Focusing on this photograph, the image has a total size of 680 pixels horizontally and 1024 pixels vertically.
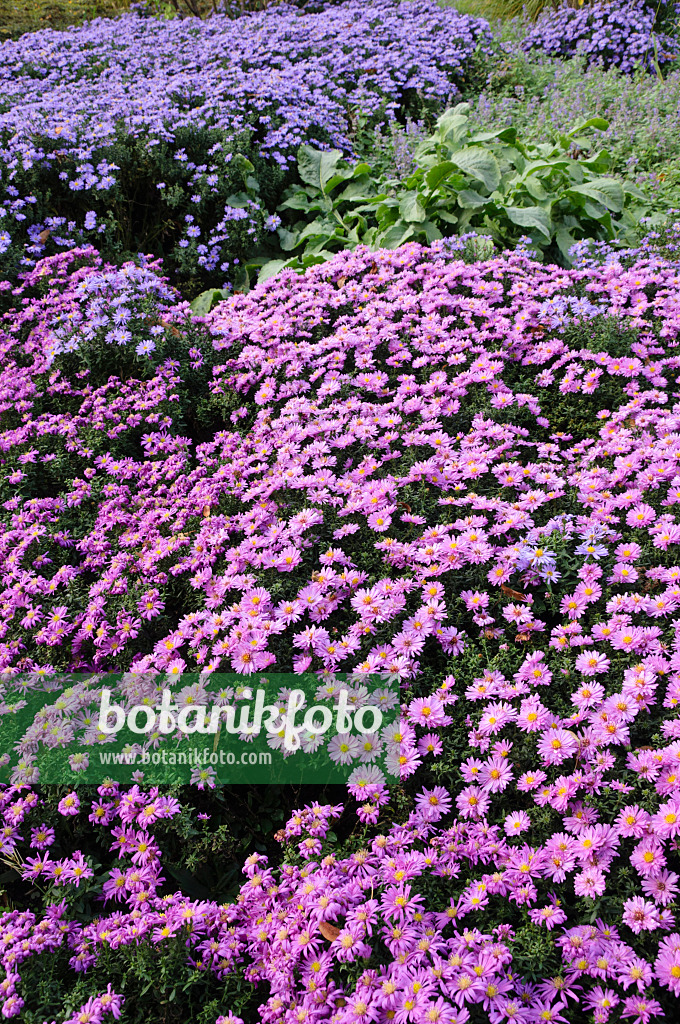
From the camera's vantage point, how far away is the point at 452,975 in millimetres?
1434

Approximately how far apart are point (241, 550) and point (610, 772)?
125cm

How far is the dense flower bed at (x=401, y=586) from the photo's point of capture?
60.4 inches

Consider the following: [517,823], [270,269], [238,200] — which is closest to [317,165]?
[238,200]

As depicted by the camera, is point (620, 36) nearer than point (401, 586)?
No

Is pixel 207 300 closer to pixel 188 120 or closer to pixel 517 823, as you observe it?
pixel 188 120

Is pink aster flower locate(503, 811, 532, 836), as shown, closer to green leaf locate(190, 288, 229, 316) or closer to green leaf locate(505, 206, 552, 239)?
green leaf locate(505, 206, 552, 239)

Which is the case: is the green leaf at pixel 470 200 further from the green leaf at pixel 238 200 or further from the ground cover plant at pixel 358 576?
the green leaf at pixel 238 200

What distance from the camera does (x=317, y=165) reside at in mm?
5191

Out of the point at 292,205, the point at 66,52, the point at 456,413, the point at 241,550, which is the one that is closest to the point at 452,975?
the point at 241,550

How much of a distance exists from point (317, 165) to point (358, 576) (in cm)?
409

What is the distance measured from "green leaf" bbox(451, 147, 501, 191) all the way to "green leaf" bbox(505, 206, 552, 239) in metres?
0.20

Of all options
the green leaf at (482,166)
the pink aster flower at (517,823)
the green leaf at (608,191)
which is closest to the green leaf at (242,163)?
the green leaf at (482,166)

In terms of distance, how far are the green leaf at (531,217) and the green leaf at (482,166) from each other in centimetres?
20

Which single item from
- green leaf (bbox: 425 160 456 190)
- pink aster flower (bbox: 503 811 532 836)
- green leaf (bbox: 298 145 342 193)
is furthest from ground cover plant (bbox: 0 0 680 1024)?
green leaf (bbox: 298 145 342 193)
